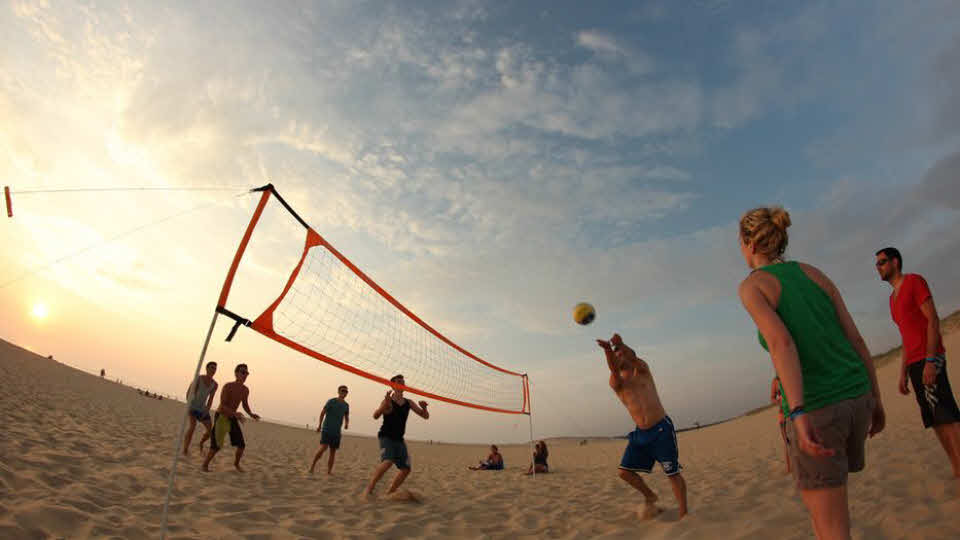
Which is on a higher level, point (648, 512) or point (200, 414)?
point (200, 414)

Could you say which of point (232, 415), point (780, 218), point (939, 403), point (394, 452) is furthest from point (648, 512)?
point (232, 415)

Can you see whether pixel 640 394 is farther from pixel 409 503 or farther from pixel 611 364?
pixel 409 503

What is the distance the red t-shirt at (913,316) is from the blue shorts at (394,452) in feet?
15.7

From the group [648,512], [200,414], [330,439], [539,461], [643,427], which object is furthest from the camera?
[539,461]

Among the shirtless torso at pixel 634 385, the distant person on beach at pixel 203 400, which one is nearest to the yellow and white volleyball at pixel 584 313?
the shirtless torso at pixel 634 385

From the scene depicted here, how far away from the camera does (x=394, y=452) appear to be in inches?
202

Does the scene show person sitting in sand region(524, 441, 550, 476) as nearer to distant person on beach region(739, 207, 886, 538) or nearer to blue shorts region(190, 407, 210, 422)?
blue shorts region(190, 407, 210, 422)

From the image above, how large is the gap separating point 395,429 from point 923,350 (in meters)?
4.92

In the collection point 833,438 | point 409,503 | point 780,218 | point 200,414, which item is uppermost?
point 780,218

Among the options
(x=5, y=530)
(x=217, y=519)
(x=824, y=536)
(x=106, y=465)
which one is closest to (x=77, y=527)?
(x=5, y=530)

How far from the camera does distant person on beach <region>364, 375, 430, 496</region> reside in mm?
5070

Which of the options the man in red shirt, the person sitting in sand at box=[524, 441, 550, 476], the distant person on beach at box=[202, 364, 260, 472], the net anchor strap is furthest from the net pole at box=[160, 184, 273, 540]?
the person sitting in sand at box=[524, 441, 550, 476]

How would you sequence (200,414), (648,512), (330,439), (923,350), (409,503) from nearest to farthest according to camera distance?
(923,350) → (648,512) → (409,503) → (200,414) → (330,439)

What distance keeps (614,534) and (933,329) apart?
108 inches
